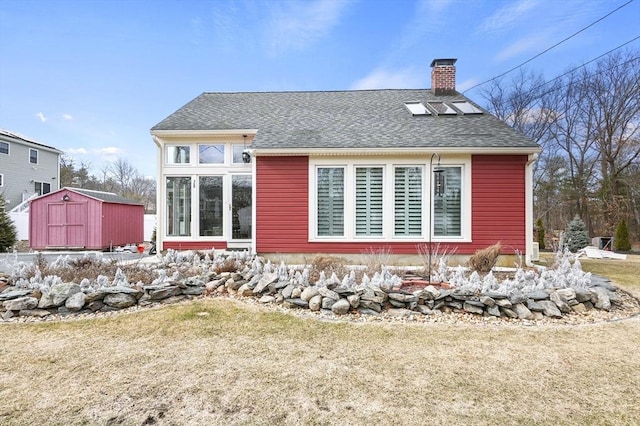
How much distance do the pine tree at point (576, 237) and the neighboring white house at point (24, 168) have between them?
29.0m

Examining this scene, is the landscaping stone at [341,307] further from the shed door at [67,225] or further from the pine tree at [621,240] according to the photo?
the pine tree at [621,240]

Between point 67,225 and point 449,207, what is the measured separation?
1322cm

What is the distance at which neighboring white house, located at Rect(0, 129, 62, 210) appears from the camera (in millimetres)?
17391

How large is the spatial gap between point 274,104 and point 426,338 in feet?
28.2

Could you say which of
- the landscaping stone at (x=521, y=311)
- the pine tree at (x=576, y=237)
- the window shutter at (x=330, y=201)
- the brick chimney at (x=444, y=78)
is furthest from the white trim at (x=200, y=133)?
the pine tree at (x=576, y=237)

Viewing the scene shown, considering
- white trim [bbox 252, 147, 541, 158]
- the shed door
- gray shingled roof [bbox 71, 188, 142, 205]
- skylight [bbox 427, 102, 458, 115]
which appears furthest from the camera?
gray shingled roof [bbox 71, 188, 142, 205]

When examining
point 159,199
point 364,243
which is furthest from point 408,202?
point 159,199

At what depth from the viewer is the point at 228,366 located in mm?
2848

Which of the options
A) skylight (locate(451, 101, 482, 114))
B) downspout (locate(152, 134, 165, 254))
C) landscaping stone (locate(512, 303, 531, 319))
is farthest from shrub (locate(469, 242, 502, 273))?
downspout (locate(152, 134, 165, 254))

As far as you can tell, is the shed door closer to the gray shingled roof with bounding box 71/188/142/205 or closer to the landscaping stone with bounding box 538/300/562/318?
the gray shingled roof with bounding box 71/188/142/205

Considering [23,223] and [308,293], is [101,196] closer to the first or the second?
[23,223]

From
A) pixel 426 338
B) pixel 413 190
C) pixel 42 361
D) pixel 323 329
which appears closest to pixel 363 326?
pixel 323 329

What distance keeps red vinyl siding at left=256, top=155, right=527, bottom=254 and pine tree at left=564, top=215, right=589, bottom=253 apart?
10188 millimetres

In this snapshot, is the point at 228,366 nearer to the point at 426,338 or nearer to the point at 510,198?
the point at 426,338
